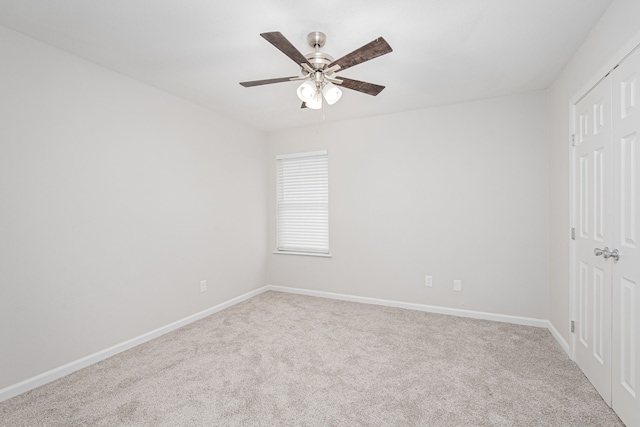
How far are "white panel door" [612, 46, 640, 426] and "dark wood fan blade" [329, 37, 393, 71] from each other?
4.51 feet

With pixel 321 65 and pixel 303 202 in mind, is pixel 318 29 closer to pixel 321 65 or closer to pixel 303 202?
pixel 321 65

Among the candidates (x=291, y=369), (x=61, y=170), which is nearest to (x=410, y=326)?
(x=291, y=369)

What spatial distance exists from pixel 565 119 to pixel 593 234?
1126 mm

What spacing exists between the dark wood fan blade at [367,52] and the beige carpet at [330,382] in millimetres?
2184

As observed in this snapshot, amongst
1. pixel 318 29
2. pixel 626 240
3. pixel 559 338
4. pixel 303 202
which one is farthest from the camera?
pixel 303 202

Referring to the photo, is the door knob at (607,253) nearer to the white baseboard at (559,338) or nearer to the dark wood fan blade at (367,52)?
the white baseboard at (559,338)

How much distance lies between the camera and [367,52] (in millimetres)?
1770

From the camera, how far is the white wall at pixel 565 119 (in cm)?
182

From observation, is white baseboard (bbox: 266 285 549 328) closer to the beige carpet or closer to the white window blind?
the beige carpet

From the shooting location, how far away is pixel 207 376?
2377mm

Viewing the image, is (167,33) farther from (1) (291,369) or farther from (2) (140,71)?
(1) (291,369)

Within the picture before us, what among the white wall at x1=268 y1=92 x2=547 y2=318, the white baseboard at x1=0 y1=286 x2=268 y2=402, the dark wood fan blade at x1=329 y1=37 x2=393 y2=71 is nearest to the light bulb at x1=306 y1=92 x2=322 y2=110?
the dark wood fan blade at x1=329 y1=37 x2=393 y2=71

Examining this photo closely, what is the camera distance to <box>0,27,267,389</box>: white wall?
2.17m

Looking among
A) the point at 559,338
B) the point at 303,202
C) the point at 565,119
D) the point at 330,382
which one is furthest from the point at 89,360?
the point at 565,119
